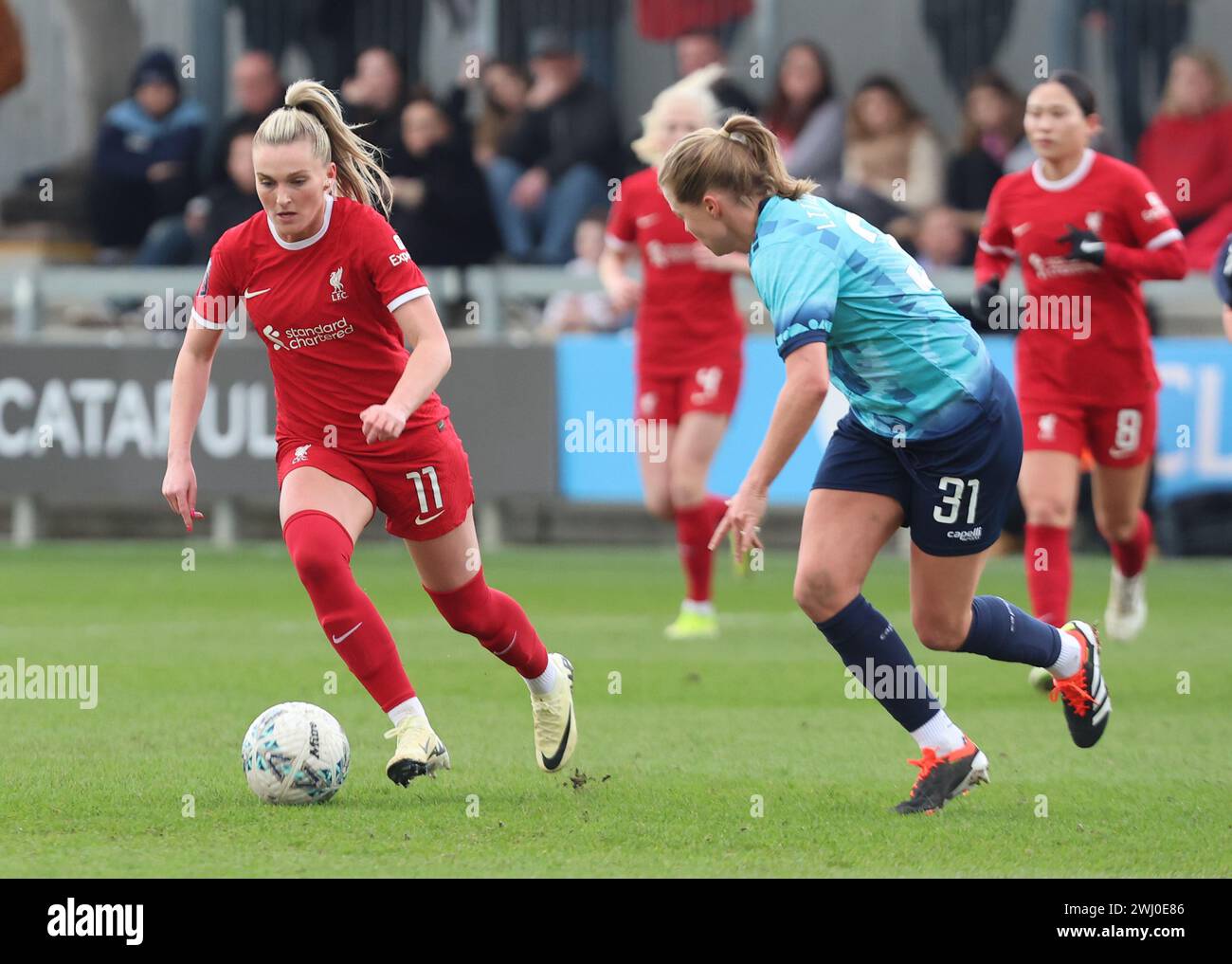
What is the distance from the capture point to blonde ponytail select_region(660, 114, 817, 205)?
598 centimetres

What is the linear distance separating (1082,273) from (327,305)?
393 centimetres

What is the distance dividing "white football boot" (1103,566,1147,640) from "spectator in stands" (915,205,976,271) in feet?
16.9

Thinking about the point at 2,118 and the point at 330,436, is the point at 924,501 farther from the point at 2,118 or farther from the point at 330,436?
the point at 2,118

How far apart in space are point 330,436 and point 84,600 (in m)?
5.92

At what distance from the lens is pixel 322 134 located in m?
6.46

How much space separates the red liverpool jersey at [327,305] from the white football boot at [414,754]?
2.77 feet

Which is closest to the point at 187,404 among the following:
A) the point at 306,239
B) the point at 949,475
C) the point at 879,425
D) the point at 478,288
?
the point at 306,239

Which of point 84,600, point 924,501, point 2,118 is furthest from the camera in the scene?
point 2,118

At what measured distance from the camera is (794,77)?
15820 mm

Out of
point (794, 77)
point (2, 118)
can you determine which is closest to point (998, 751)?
point (794, 77)

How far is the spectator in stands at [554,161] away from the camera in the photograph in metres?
16.5

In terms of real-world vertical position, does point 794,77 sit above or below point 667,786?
above
